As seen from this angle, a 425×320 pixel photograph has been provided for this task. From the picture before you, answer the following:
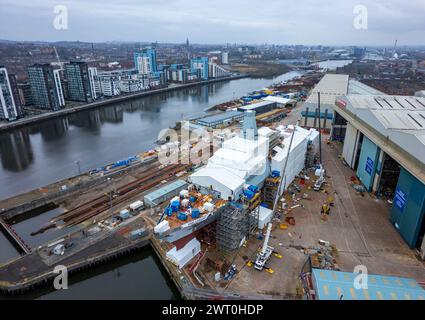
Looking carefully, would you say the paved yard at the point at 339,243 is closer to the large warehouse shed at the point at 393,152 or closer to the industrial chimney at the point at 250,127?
the large warehouse shed at the point at 393,152

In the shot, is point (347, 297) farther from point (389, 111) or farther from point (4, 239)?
point (4, 239)

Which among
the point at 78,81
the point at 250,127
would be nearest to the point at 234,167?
the point at 250,127

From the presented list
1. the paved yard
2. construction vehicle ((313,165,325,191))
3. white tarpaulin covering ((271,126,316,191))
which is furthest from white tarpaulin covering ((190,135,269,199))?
construction vehicle ((313,165,325,191))

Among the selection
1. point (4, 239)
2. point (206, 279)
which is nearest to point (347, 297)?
point (206, 279)

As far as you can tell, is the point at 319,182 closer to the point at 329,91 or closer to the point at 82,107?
the point at 329,91

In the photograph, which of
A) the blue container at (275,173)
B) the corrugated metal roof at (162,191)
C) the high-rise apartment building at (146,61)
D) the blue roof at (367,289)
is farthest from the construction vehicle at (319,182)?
the high-rise apartment building at (146,61)

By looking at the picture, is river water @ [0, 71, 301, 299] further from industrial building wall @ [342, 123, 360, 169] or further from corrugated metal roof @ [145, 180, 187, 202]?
industrial building wall @ [342, 123, 360, 169]
